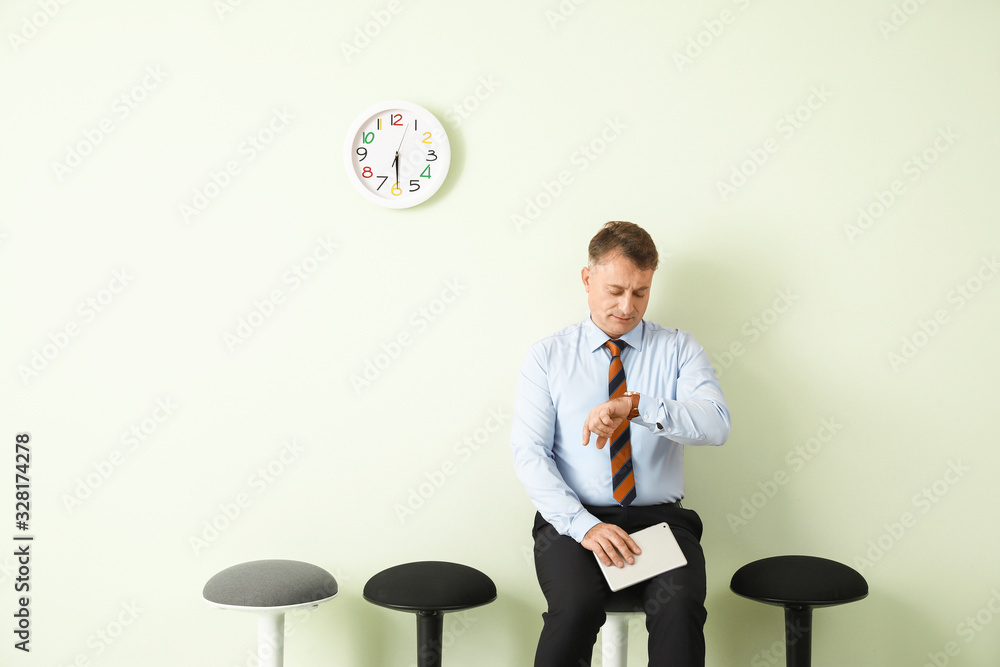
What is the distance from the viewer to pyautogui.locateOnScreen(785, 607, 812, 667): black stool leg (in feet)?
6.86

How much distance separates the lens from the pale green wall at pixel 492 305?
8.15 feet

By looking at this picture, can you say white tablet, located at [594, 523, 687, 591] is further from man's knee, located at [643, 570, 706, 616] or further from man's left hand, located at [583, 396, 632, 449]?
man's left hand, located at [583, 396, 632, 449]

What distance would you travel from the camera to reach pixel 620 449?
2170 millimetres

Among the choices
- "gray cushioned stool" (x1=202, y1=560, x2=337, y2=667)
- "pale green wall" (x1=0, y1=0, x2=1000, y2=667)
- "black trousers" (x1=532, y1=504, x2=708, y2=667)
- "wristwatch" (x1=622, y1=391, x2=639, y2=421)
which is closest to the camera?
"black trousers" (x1=532, y1=504, x2=708, y2=667)

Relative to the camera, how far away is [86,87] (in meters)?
2.56

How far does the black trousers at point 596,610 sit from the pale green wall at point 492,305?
521 millimetres

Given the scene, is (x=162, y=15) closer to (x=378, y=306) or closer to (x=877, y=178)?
(x=378, y=306)

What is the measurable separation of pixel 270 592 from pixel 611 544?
99 cm

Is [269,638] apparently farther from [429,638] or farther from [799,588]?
[799,588]

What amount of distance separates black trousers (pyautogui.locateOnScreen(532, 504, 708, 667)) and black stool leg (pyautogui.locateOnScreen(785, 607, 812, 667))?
0.36 metres

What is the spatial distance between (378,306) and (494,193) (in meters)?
0.57

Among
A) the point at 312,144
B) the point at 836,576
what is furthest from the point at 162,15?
the point at 836,576

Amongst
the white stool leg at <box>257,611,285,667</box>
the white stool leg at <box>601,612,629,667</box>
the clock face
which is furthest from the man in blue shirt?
the white stool leg at <box>257,611,285,667</box>

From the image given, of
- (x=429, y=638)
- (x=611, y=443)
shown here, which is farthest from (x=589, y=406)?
(x=429, y=638)
